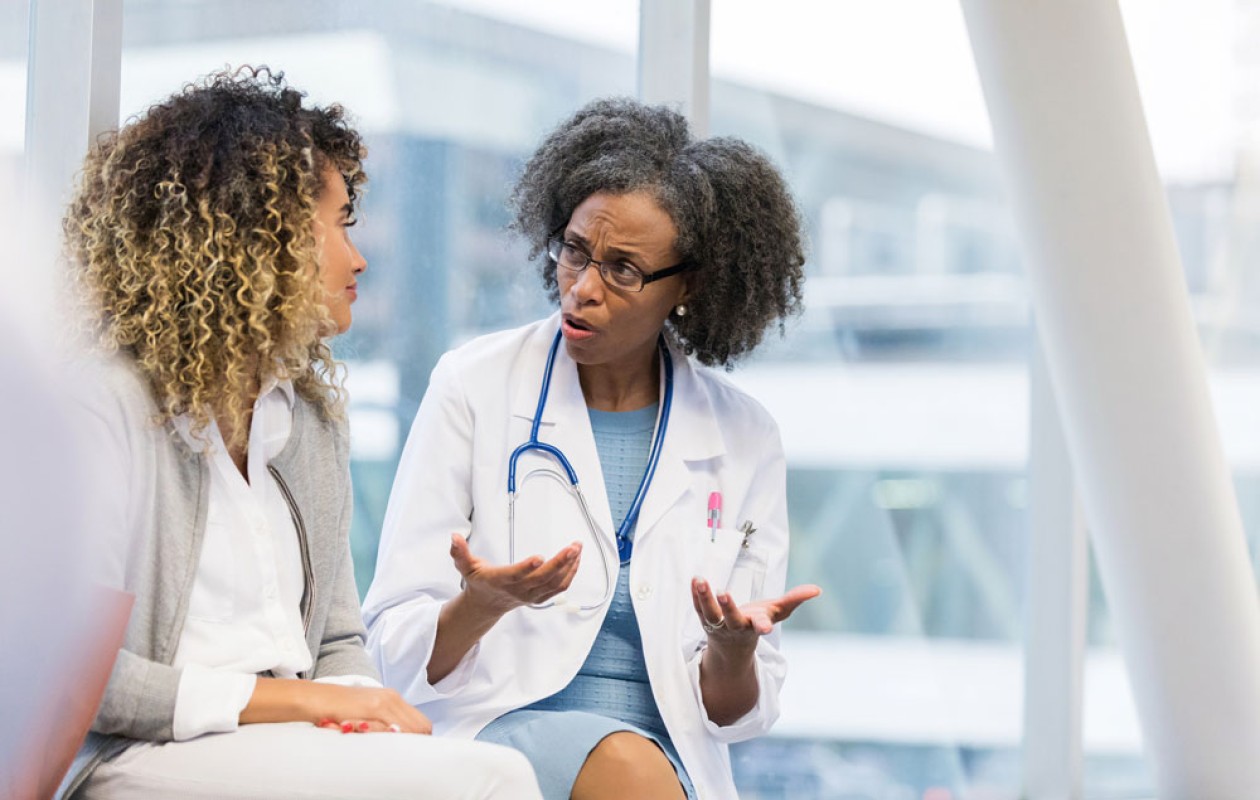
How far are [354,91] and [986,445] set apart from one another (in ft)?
6.03

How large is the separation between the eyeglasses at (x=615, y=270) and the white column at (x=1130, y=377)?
91cm

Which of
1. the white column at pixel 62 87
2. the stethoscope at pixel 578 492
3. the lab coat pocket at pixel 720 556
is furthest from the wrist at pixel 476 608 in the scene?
the white column at pixel 62 87

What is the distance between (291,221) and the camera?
5.71 ft

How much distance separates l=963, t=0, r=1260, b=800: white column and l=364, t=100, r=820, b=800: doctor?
62 centimetres

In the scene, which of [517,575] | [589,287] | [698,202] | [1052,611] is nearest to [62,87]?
[589,287]

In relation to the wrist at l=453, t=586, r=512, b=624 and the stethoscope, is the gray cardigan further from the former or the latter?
the stethoscope

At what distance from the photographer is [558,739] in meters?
1.91

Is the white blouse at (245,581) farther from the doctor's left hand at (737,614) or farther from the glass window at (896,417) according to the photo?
the glass window at (896,417)

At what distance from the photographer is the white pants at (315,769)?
145cm

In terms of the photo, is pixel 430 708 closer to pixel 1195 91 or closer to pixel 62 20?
pixel 62 20

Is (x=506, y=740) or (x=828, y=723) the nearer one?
(x=506, y=740)

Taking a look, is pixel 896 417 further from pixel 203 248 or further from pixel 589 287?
pixel 203 248

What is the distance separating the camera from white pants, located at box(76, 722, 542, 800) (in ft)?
4.76

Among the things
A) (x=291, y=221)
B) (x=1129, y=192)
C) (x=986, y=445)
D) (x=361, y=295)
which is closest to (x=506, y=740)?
(x=291, y=221)
